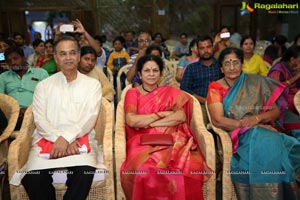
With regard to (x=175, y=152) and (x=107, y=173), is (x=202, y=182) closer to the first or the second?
(x=175, y=152)

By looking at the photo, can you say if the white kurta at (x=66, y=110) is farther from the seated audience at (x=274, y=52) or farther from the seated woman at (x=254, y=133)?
the seated audience at (x=274, y=52)

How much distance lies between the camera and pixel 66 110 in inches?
92.5

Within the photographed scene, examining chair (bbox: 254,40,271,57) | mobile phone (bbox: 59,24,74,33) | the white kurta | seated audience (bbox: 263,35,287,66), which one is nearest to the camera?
the white kurta

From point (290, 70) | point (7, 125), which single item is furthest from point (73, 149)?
point (290, 70)

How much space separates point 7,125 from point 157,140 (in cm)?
127

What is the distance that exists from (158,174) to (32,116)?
111cm

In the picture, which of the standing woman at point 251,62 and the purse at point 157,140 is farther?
the standing woman at point 251,62

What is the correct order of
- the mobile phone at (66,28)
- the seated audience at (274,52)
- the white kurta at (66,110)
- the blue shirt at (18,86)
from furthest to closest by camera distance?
the seated audience at (274,52), the mobile phone at (66,28), the blue shirt at (18,86), the white kurta at (66,110)

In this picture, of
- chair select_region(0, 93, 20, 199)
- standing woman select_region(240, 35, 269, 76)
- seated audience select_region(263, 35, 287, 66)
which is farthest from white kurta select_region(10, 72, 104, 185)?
seated audience select_region(263, 35, 287, 66)

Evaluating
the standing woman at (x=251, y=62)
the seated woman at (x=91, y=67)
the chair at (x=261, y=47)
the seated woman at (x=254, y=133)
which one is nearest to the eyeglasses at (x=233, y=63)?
the seated woman at (x=254, y=133)

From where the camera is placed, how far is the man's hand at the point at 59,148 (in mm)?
2135

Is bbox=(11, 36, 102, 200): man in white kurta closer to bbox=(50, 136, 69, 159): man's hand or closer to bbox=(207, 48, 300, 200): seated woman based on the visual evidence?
bbox=(50, 136, 69, 159): man's hand

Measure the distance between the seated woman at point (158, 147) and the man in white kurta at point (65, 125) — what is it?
0.27 m

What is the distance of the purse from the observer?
2.21 meters
